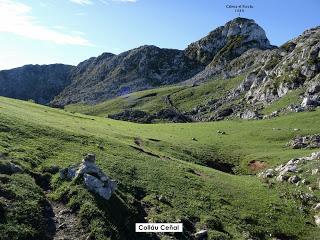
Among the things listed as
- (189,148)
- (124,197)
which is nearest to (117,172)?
(124,197)

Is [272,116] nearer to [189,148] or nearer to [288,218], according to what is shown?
[189,148]

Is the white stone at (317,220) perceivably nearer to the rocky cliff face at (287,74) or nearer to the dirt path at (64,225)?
the dirt path at (64,225)

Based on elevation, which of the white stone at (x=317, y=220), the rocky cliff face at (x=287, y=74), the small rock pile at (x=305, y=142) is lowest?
the white stone at (x=317, y=220)

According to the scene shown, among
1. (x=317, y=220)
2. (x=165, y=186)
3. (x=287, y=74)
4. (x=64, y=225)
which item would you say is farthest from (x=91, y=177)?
(x=287, y=74)

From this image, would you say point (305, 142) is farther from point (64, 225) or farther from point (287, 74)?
point (287, 74)

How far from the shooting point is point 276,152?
230 feet

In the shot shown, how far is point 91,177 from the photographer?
118ft

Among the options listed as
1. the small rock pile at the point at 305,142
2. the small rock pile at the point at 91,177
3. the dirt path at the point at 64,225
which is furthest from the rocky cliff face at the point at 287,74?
the dirt path at the point at 64,225

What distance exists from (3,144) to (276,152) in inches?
1756

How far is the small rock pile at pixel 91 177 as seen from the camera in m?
35.2

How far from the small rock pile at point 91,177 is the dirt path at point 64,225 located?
300 centimetres

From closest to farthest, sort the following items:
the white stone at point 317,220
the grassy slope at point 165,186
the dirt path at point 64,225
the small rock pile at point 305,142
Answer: the dirt path at point 64,225 < the grassy slope at point 165,186 < the white stone at point 317,220 < the small rock pile at point 305,142

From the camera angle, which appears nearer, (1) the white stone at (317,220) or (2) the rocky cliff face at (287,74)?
(1) the white stone at (317,220)

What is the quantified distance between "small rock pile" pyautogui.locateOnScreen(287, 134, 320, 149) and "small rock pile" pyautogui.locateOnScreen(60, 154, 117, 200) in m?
43.9
